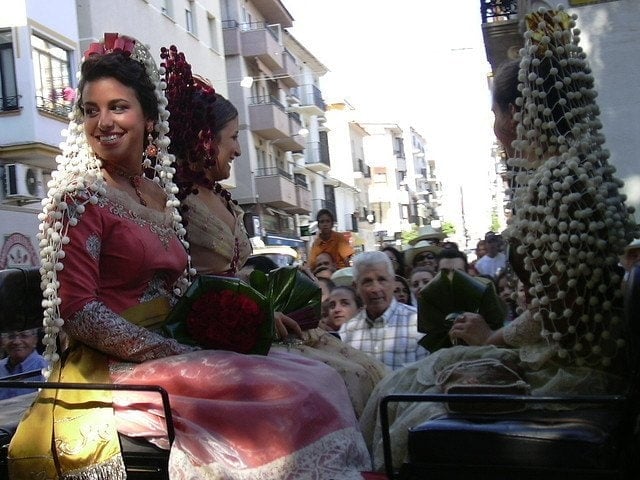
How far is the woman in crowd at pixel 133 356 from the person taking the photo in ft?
9.42

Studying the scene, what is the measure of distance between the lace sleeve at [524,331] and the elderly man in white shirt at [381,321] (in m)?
2.73

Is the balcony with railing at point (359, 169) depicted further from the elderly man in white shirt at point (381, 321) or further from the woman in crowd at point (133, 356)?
the woman in crowd at point (133, 356)

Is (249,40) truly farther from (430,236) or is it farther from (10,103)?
(430,236)

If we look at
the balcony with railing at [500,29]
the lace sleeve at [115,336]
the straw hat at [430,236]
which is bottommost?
the lace sleeve at [115,336]

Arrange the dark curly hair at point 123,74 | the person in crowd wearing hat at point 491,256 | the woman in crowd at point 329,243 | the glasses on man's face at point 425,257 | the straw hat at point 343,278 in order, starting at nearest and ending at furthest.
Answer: the dark curly hair at point 123,74
the straw hat at point 343,278
the glasses on man's face at point 425,257
the woman in crowd at point 329,243
the person in crowd wearing hat at point 491,256

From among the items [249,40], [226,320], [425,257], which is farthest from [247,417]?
[249,40]

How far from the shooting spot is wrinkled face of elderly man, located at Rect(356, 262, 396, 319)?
21.0 feet

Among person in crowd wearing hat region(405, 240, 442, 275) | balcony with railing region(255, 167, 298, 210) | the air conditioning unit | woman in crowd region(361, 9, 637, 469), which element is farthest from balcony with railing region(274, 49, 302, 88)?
woman in crowd region(361, 9, 637, 469)

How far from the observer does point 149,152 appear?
389 cm

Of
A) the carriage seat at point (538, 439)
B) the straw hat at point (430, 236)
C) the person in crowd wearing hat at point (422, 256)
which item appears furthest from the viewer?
the straw hat at point (430, 236)

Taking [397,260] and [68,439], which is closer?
[68,439]

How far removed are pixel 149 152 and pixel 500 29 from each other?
33.2 feet

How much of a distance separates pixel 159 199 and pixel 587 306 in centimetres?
174

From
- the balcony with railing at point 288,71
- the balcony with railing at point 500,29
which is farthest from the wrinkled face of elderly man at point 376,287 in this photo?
the balcony with railing at point 288,71
